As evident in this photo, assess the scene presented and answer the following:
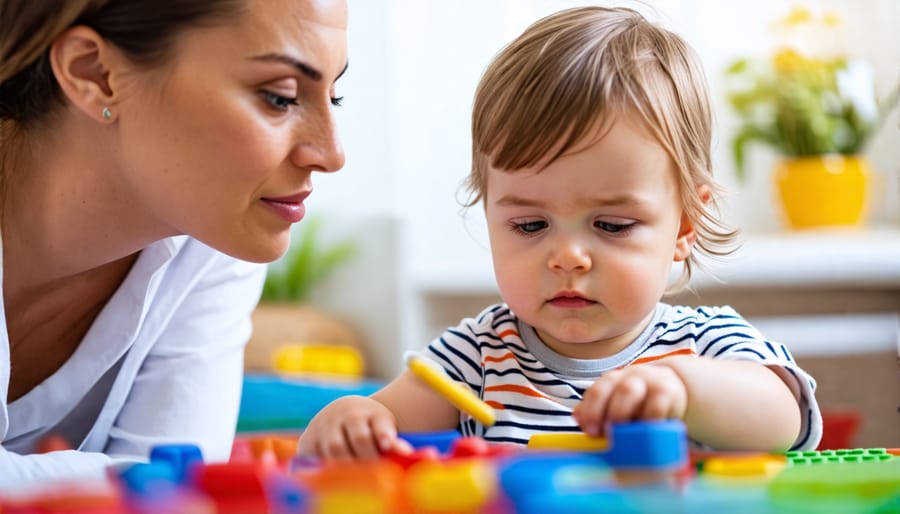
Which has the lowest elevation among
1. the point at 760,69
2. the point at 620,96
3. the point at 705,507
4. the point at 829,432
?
the point at 705,507

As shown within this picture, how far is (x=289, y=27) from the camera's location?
108 cm

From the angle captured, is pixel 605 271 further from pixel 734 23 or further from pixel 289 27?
pixel 734 23

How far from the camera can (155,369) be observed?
1.39 m

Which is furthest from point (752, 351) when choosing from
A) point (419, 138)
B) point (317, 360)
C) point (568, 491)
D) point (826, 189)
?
point (419, 138)

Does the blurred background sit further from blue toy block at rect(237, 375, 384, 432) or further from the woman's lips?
the woman's lips

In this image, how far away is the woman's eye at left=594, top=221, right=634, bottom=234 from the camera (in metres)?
1.00

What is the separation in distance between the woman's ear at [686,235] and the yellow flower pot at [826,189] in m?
1.92

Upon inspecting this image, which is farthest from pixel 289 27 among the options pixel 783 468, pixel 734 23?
pixel 734 23

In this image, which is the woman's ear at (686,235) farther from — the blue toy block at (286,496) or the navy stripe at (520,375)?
the blue toy block at (286,496)

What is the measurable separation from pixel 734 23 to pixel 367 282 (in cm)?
139

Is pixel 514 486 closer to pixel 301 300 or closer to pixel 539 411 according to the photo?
pixel 539 411

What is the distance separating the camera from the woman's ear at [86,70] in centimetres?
113

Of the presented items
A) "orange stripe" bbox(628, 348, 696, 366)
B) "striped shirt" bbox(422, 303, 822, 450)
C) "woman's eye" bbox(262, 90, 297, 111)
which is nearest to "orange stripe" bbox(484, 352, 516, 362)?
"striped shirt" bbox(422, 303, 822, 450)

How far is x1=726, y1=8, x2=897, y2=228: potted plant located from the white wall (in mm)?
151
